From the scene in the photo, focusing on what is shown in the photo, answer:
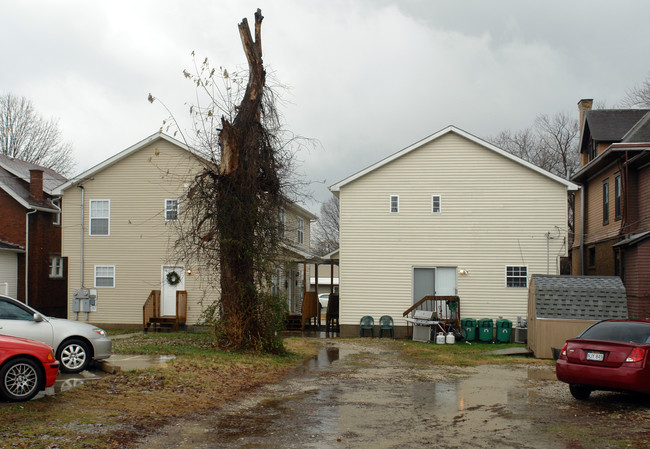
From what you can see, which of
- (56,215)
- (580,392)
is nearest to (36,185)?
(56,215)

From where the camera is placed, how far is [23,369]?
30.0 feet

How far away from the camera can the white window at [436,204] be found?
2369 cm

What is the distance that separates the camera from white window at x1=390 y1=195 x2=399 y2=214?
78.2 feet

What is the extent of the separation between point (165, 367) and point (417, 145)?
45.4ft

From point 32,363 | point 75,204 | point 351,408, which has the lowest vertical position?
point 351,408

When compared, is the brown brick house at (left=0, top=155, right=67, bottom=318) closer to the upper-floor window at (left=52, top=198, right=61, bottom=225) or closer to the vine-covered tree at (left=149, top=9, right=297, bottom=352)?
the upper-floor window at (left=52, top=198, right=61, bottom=225)

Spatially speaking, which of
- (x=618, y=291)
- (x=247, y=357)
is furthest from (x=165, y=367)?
(x=618, y=291)

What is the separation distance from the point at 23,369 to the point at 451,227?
17.0 m

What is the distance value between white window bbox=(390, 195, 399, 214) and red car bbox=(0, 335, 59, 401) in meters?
15.9

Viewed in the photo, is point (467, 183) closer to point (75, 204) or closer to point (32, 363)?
point (75, 204)

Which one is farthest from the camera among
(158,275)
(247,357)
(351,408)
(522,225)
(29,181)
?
(29,181)

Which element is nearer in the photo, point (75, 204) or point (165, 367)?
point (165, 367)

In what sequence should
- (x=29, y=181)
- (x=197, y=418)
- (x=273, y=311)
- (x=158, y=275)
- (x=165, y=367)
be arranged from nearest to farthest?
(x=197, y=418) < (x=165, y=367) < (x=273, y=311) < (x=158, y=275) < (x=29, y=181)

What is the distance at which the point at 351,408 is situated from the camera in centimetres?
1017
